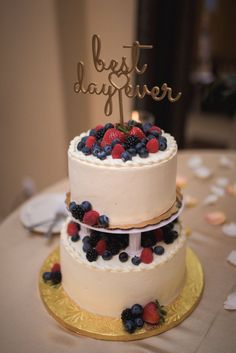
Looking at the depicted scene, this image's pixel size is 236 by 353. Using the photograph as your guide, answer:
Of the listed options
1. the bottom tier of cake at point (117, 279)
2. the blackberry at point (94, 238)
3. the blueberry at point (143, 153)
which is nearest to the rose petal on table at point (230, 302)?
the bottom tier of cake at point (117, 279)

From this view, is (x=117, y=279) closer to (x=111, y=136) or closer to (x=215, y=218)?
(x=111, y=136)

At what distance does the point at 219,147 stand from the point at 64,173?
2.30 metres

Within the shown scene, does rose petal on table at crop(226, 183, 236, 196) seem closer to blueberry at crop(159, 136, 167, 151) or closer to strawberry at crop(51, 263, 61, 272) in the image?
blueberry at crop(159, 136, 167, 151)

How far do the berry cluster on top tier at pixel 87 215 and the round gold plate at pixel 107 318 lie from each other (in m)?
0.36

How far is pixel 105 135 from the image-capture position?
1274 millimetres

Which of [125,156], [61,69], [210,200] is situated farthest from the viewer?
[61,69]

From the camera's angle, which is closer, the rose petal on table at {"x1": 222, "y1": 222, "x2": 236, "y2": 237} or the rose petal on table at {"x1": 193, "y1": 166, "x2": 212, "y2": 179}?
the rose petal on table at {"x1": 222, "y1": 222, "x2": 236, "y2": 237}

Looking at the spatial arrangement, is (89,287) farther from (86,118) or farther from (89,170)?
(86,118)

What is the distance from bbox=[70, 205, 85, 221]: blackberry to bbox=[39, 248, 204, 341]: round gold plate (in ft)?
1.21

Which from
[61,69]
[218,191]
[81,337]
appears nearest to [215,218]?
[218,191]

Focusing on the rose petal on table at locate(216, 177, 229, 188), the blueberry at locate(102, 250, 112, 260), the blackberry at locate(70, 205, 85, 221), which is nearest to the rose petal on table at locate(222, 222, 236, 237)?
the rose petal on table at locate(216, 177, 229, 188)

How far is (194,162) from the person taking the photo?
2.43 meters

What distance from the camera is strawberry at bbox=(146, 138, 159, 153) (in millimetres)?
1242

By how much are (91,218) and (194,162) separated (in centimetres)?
137
